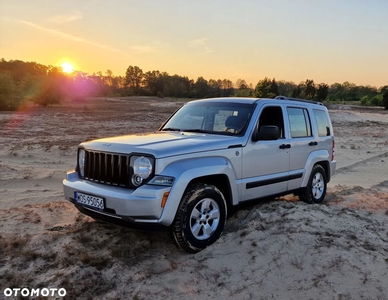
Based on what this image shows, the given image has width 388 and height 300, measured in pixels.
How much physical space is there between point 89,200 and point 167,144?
1.15m

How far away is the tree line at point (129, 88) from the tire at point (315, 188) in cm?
2475

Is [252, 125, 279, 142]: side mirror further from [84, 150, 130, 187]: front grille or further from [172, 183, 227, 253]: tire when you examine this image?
[84, 150, 130, 187]: front grille

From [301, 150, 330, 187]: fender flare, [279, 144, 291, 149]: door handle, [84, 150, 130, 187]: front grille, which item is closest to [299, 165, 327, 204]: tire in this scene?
[301, 150, 330, 187]: fender flare

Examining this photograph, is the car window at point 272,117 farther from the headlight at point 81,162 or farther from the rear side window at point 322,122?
the headlight at point 81,162

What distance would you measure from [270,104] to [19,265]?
405 cm

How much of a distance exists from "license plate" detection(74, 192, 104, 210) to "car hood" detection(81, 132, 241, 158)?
0.58 metres

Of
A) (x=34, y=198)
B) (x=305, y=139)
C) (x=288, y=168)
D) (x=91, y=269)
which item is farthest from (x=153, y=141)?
(x=34, y=198)

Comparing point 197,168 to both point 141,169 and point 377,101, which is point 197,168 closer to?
point 141,169

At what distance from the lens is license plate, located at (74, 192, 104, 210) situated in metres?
4.14

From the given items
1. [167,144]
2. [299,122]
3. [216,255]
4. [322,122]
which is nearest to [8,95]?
[322,122]

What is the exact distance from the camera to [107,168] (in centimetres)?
431

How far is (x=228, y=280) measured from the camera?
376 cm

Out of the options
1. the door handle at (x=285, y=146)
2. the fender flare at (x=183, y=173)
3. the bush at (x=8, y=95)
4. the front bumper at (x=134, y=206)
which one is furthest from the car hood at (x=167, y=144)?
the bush at (x=8, y=95)

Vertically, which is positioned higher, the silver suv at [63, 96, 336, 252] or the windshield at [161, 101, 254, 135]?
the windshield at [161, 101, 254, 135]
